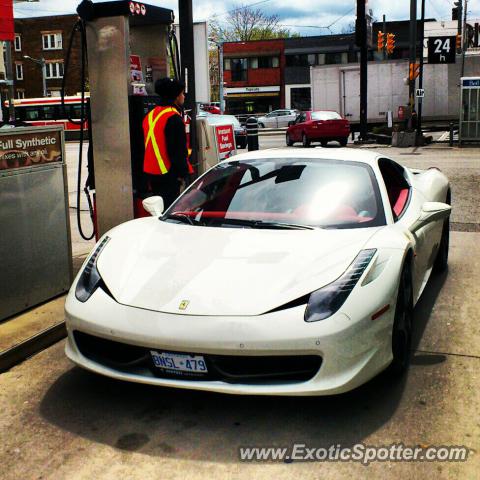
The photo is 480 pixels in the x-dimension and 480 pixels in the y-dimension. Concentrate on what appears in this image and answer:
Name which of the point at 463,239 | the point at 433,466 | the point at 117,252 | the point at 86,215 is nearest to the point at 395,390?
the point at 433,466

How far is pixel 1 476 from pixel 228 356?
1.18 metres

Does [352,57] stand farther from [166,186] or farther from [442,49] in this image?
[166,186]

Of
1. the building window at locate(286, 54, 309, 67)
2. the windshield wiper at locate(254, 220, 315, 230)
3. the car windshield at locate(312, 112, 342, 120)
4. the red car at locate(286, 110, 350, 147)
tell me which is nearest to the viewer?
the windshield wiper at locate(254, 220, 315, 230)

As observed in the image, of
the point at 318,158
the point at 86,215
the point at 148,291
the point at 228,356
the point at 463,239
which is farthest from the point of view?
the point at 86,215

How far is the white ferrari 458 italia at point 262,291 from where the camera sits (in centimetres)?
343

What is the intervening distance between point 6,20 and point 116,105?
4.02 feet

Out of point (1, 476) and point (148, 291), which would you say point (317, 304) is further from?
point (1, 476)

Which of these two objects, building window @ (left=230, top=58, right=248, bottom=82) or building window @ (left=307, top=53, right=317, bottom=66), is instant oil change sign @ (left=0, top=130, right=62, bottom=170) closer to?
Answer: building window @ (left=230, top=58, right=248, bottom=82)

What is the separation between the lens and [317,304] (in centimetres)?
349

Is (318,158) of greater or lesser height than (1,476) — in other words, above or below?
above

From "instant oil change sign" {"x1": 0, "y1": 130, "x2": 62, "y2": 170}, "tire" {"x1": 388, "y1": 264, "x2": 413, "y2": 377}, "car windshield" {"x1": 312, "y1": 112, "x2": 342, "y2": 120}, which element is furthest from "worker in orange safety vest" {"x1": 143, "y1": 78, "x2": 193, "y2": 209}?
"car windshield" {"x1": 312, "y1": 112, "x2": 342, "y2": 120}

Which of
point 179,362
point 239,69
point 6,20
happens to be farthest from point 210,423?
point 239,69

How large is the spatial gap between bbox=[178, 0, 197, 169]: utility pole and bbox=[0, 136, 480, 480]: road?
382 centimetres

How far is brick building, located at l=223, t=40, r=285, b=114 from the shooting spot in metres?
71.9
